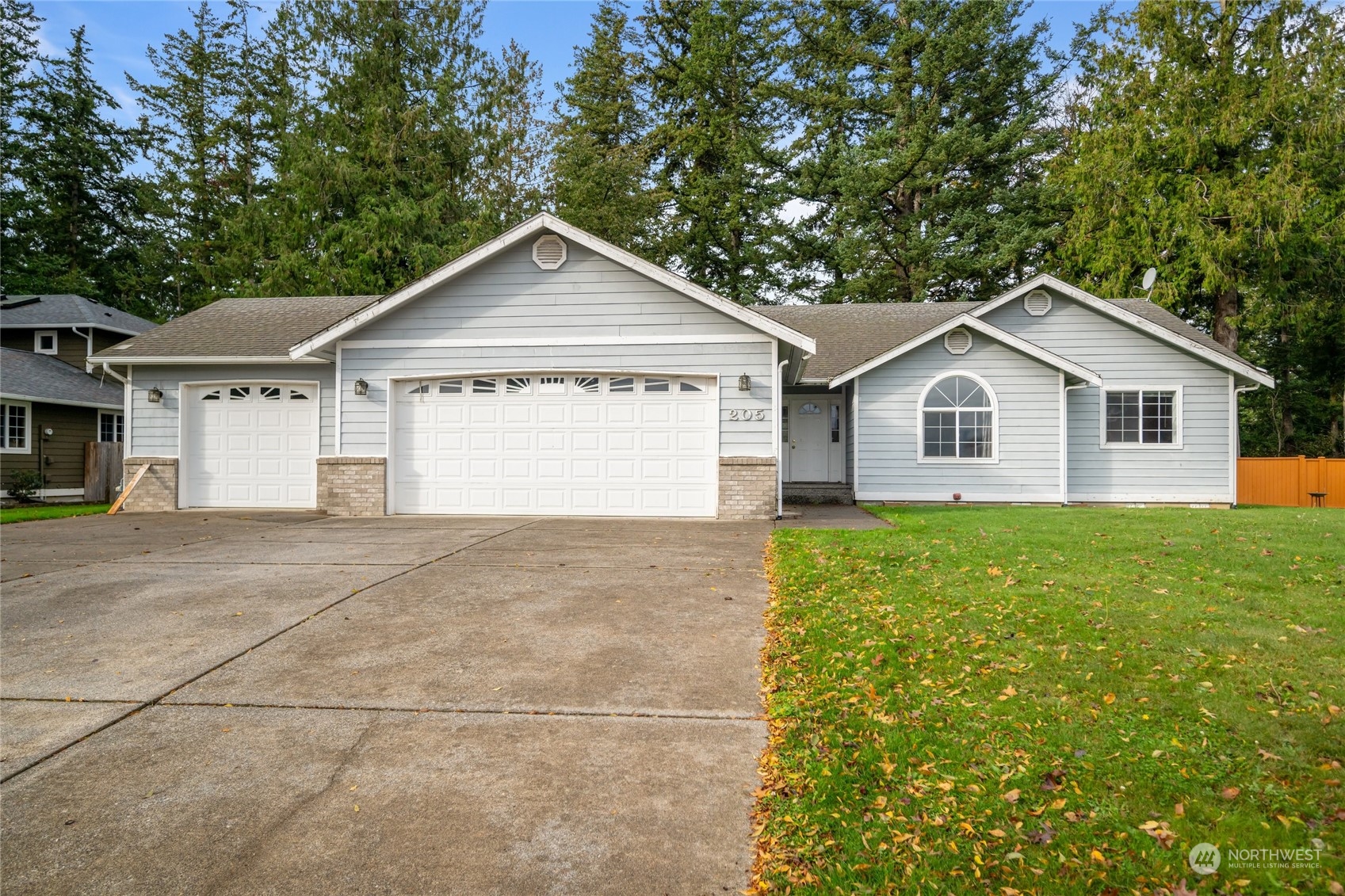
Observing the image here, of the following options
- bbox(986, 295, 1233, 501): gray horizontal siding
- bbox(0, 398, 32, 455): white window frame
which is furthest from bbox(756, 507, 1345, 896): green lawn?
bbox(0, 398, 32, 455): white window frame

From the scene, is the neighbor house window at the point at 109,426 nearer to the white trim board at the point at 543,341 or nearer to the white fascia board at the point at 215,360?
the white fascia board at the point at 215,360

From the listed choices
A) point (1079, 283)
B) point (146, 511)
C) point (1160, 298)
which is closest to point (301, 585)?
point (146, 511)

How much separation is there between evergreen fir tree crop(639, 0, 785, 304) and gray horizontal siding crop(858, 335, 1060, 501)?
14068 mm

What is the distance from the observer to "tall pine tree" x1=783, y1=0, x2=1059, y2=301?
84.7 feet

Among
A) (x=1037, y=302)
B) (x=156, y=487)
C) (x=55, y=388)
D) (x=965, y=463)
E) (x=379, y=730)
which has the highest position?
(x=1037, y=302)

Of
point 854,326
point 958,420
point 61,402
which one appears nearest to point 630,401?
point 958,420

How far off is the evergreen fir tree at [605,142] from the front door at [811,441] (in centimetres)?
1359

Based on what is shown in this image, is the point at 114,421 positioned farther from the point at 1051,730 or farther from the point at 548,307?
the point at 1051,730

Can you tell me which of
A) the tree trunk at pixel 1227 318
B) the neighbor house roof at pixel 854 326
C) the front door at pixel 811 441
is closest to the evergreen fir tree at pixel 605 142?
the neighbor house roof at pixel 854 326

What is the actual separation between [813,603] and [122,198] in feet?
128

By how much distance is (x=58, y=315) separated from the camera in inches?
797

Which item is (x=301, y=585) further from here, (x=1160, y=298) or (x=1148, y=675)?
(x=1160, y=298)

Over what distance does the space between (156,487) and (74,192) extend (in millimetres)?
26793

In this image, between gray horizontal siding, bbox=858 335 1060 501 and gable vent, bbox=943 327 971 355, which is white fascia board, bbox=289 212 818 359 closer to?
gray horizontal siding, bbox=858 335 1060 501
